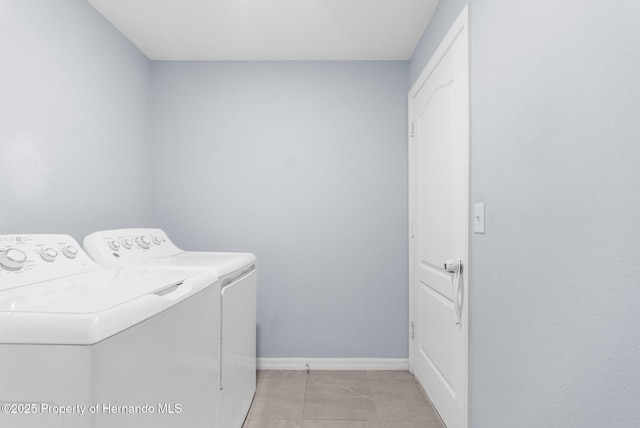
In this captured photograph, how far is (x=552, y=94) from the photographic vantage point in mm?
960

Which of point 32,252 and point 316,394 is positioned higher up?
point 32,252

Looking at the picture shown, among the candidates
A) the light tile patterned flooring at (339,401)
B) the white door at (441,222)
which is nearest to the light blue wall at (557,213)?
the white door at (441,222)

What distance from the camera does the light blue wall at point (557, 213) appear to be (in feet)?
2.44

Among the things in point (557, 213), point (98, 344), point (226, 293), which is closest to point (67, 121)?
point (226, 293)

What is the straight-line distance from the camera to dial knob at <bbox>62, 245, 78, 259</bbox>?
4.52 feet

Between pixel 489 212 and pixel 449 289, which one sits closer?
pixel 489 212

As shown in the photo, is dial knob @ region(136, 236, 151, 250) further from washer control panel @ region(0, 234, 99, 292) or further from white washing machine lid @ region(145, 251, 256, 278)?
washer control panel @ region(0, 234, 99, 292)

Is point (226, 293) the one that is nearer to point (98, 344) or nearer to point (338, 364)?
point (98, 344)

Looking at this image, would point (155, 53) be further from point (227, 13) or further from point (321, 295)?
point (321, 295)

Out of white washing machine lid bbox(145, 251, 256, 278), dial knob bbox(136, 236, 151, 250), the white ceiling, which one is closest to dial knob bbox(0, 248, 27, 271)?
white washing machine lid bbox(145, 251, 256, 278)

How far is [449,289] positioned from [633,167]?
46.0 inches

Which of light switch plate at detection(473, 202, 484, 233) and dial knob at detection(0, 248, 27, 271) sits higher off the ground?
light switch plate at detection(473, 202, 484, 233)

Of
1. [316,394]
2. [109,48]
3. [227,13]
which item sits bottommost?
[316,394]

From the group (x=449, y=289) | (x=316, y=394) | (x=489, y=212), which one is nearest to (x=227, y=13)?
(x=489, y=212)
